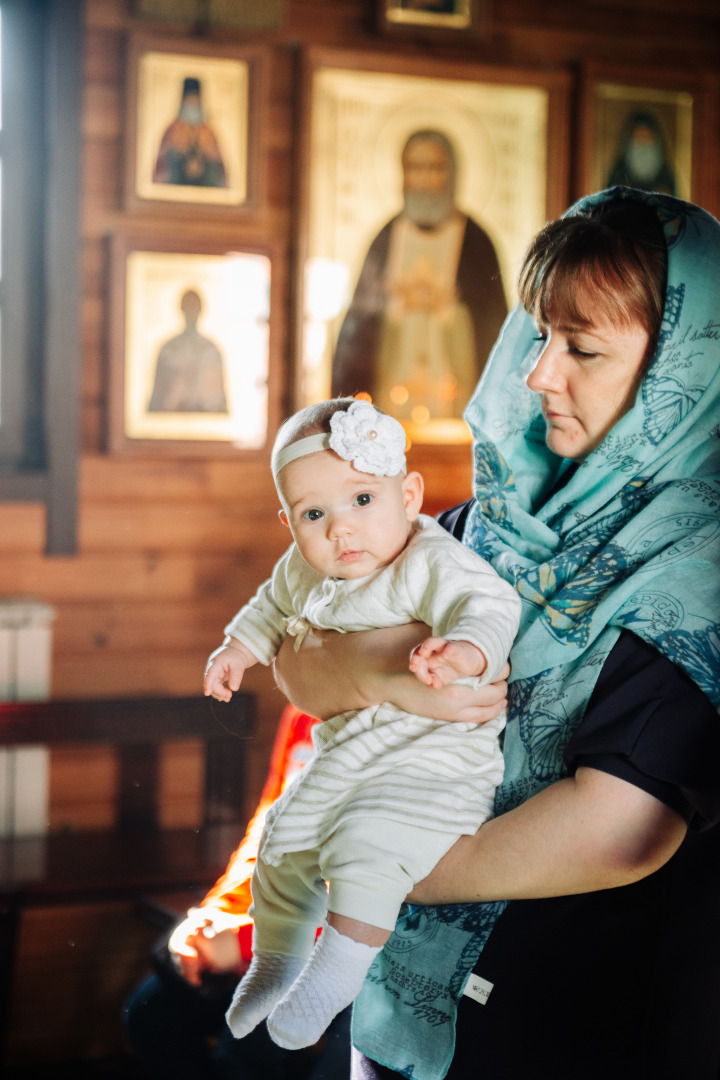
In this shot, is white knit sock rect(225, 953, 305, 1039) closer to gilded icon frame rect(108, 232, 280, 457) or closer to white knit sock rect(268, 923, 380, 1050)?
white knit sock rect(268, 923, 380, 1050)

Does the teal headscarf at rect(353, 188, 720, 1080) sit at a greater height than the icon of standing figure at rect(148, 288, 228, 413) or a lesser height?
lesser

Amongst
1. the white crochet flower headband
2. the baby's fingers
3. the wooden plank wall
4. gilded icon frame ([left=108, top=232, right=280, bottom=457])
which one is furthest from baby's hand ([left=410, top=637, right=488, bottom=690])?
gilded icon frame ([left=108, top=232, right=280, bottom=457])

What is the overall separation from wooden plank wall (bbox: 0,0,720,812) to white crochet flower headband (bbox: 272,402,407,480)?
1.71 metres

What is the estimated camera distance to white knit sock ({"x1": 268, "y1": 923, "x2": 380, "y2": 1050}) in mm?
998

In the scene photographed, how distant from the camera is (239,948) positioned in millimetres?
1575

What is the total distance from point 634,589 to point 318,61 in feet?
7.43

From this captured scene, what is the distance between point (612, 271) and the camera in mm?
1120

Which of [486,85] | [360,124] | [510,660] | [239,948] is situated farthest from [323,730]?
[486,85]

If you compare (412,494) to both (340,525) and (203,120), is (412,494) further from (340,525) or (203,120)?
(203,120)

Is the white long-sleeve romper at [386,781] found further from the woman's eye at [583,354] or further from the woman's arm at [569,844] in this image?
the woman's eye at [583,354]

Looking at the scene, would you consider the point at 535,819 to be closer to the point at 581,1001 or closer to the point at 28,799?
the point at 581,1001

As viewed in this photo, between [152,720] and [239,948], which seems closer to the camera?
[239,948]

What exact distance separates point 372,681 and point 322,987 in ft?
1.01

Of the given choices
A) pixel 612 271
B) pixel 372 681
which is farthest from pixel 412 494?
pixel 612 271
